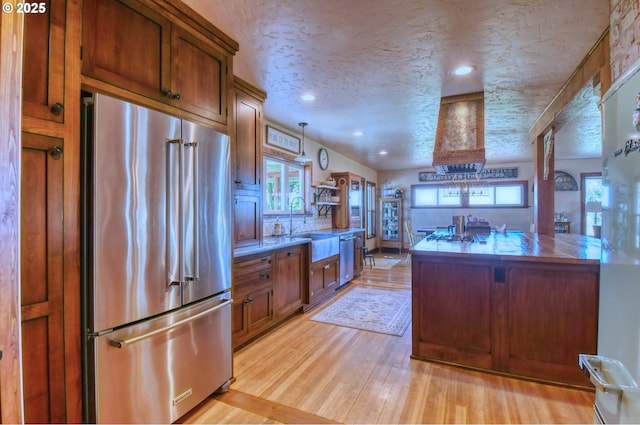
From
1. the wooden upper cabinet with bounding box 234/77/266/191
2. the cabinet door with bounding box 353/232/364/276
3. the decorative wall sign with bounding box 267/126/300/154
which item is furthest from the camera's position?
the cabinet door with bounding box 353/232/364/276

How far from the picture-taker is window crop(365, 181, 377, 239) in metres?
8.09

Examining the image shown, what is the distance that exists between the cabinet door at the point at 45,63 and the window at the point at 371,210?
6.83 metres

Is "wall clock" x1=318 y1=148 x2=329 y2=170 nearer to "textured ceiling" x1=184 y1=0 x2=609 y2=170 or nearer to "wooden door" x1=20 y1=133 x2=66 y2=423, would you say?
"textured ceiling" x1=184 y1=0 x2=609 y2=170

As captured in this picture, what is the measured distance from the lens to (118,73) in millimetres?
1542

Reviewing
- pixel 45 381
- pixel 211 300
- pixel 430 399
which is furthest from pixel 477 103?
pixel 45 381

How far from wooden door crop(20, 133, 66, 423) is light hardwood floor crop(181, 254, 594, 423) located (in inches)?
32.1

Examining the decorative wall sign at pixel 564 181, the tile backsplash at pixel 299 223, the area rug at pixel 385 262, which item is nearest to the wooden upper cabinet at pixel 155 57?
the tile backsplash at pixel 299 223

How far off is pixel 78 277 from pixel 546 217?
5.24m

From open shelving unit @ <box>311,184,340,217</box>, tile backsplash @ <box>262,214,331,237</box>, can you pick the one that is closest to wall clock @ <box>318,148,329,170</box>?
open shelving unit @ <box>311,184,340,217</box>

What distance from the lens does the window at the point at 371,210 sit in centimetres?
809

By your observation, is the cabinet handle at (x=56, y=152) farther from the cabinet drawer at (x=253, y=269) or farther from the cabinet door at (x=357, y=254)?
the cabinet door at (x=357, y=254)

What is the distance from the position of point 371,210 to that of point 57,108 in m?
7.63

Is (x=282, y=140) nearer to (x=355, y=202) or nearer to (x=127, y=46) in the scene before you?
(x=355, y=202)

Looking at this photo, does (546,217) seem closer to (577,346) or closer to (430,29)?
(577,346)
